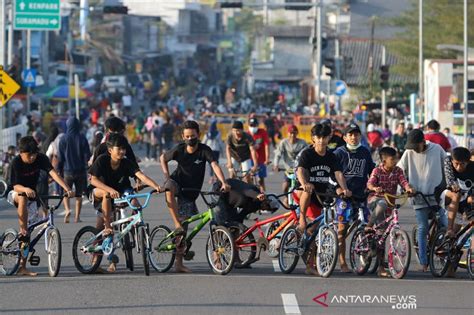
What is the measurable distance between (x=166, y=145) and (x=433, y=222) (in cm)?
3331

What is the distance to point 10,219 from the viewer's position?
23359mm

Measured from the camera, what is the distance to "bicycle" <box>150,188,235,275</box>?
50.6 feet

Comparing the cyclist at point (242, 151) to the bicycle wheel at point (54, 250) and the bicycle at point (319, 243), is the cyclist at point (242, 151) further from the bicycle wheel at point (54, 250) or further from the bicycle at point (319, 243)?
the bicycle wheel at point (54, 250)

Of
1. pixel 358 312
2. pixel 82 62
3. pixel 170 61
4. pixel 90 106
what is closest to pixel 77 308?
pixel 358 312

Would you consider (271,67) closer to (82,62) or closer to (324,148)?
(82,62)

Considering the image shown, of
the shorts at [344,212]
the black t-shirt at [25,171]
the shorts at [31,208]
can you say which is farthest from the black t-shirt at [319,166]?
the shorts at [31,208]

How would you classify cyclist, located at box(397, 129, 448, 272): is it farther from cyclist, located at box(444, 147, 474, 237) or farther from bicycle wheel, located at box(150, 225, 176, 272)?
bicycle wheel, located at box(150, 225, 176, 272)

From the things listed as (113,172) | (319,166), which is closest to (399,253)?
(319,166)

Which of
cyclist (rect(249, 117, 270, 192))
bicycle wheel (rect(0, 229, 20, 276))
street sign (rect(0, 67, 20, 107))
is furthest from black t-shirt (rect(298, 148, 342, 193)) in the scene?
street sign (rect(0, 67, 20, 107))

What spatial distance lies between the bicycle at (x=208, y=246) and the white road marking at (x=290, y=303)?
4.99 feet

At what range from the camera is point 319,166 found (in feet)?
51.8

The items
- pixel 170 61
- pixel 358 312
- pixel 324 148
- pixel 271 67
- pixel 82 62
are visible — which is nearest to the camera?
pixel 358 312

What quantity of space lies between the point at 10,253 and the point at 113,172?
1.46 metres

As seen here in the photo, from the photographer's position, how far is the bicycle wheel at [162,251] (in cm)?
1561
